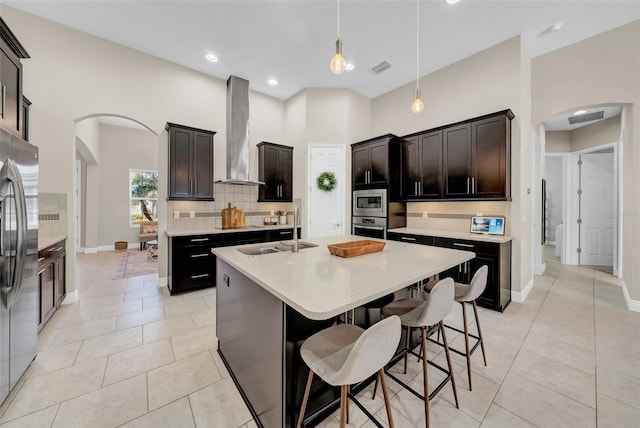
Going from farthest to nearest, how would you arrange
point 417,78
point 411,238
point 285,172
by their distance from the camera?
1. point 285,172
2. point 417,78
3. point 411,238

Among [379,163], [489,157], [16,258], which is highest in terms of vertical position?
[379,163]

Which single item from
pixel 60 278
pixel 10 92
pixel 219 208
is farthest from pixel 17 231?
pixel 219 208

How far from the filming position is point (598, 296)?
3.63 meters

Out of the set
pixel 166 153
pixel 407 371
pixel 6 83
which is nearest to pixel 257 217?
pixel 166 153

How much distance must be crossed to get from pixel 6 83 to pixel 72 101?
1528 mm

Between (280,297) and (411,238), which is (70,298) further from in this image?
(411,238)

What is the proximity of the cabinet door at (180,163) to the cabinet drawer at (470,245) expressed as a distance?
393 cm

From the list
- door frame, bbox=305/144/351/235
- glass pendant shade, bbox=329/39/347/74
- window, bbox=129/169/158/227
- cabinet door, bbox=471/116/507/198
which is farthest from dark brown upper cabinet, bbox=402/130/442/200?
window, bbox=129/169/158/227

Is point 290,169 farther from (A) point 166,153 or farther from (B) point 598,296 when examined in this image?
(B) point 598,296

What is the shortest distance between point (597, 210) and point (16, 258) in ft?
28.7

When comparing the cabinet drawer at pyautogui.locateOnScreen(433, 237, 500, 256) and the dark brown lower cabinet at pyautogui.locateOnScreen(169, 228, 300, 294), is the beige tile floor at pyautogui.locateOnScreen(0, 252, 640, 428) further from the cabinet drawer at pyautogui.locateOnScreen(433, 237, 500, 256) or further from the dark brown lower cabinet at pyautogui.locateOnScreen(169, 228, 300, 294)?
the cabinet drawer at pyautogui.locateOnScreen(433, 237, 500, 256)

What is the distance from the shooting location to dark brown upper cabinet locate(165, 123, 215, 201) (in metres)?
3.87

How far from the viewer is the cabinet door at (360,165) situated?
464 cm

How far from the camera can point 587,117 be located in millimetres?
4809
